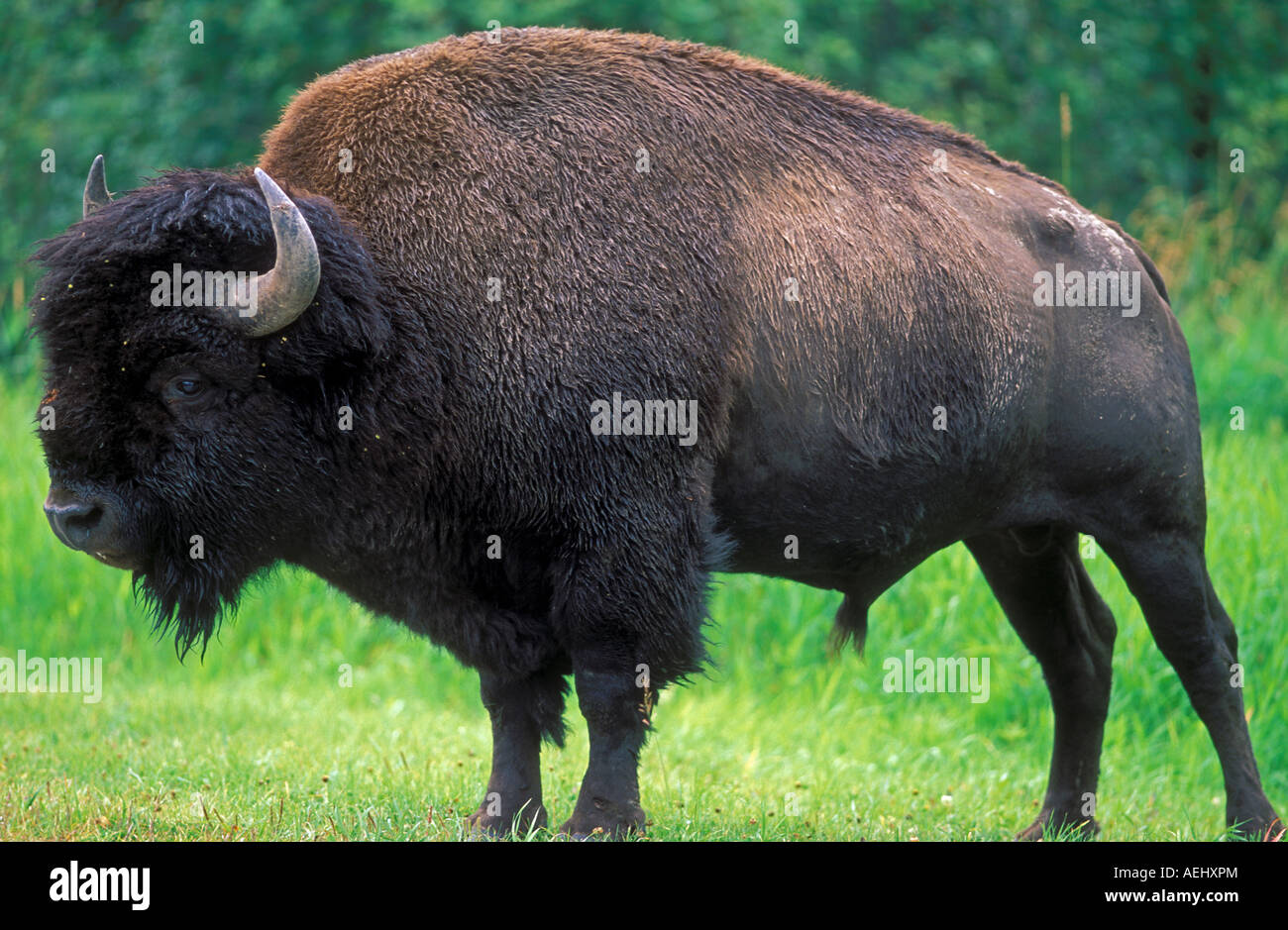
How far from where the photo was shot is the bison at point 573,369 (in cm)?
423

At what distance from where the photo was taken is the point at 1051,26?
17766 millimetres

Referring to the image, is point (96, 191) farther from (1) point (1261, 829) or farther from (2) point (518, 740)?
(1) point (1261, 829)

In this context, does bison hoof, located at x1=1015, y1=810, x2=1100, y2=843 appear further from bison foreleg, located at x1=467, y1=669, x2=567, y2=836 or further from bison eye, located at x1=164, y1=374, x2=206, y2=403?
bison eye, located at x1=164, y1=374, x2=206, y2=403

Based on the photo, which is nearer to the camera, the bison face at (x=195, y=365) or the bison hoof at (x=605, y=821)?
the bison face at (x=195, y=365)

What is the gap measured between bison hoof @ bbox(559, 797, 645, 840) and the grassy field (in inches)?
12.8

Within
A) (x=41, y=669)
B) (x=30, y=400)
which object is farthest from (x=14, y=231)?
(x=41, y=669)

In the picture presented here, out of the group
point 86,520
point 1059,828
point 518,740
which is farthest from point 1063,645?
point 86,520

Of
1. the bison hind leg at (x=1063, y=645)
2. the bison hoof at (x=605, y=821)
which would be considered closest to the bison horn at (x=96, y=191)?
the bison hoof at (x=605, y=821)

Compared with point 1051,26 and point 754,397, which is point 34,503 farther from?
point 1051,26

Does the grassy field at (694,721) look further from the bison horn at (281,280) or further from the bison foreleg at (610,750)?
the bison horn at (281,280)

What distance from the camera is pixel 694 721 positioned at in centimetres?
763

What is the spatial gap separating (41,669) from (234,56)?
9.61m

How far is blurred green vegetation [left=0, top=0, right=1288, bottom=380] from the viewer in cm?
1473

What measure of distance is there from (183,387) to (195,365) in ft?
0.26
